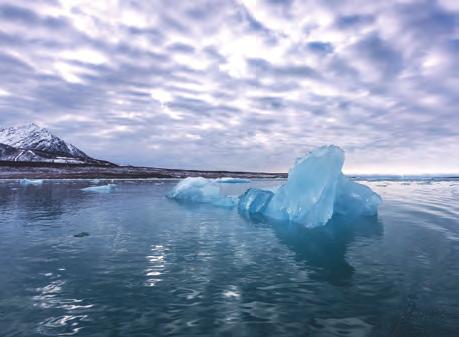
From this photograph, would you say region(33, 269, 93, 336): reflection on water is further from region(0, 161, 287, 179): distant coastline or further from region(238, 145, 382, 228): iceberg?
region(0, 161, 287, 179): distant coastline

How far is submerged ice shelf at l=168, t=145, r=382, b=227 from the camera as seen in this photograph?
1410 cm

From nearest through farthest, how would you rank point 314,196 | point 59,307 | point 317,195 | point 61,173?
point 59,307 < point 317,195 < point 314,196 < point 61,173

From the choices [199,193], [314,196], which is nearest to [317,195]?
[314,196]

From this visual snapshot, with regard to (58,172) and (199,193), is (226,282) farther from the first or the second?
(58,172)

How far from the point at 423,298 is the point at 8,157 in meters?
155

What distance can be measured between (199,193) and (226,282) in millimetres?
18387

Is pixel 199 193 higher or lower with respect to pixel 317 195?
lower

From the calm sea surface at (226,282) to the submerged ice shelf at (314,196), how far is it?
5.10 ft

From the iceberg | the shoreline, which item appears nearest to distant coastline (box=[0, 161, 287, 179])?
the shoreline

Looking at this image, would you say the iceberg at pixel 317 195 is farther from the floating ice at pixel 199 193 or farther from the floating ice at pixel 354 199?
the floating ice at pixel 199 193

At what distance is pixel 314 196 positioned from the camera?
46.0ft

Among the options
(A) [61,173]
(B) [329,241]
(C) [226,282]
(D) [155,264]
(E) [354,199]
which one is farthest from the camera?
(A) [61,173]

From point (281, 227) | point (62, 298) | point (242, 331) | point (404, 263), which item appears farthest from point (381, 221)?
point (62, 298)

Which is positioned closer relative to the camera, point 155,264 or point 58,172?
point 155,264
